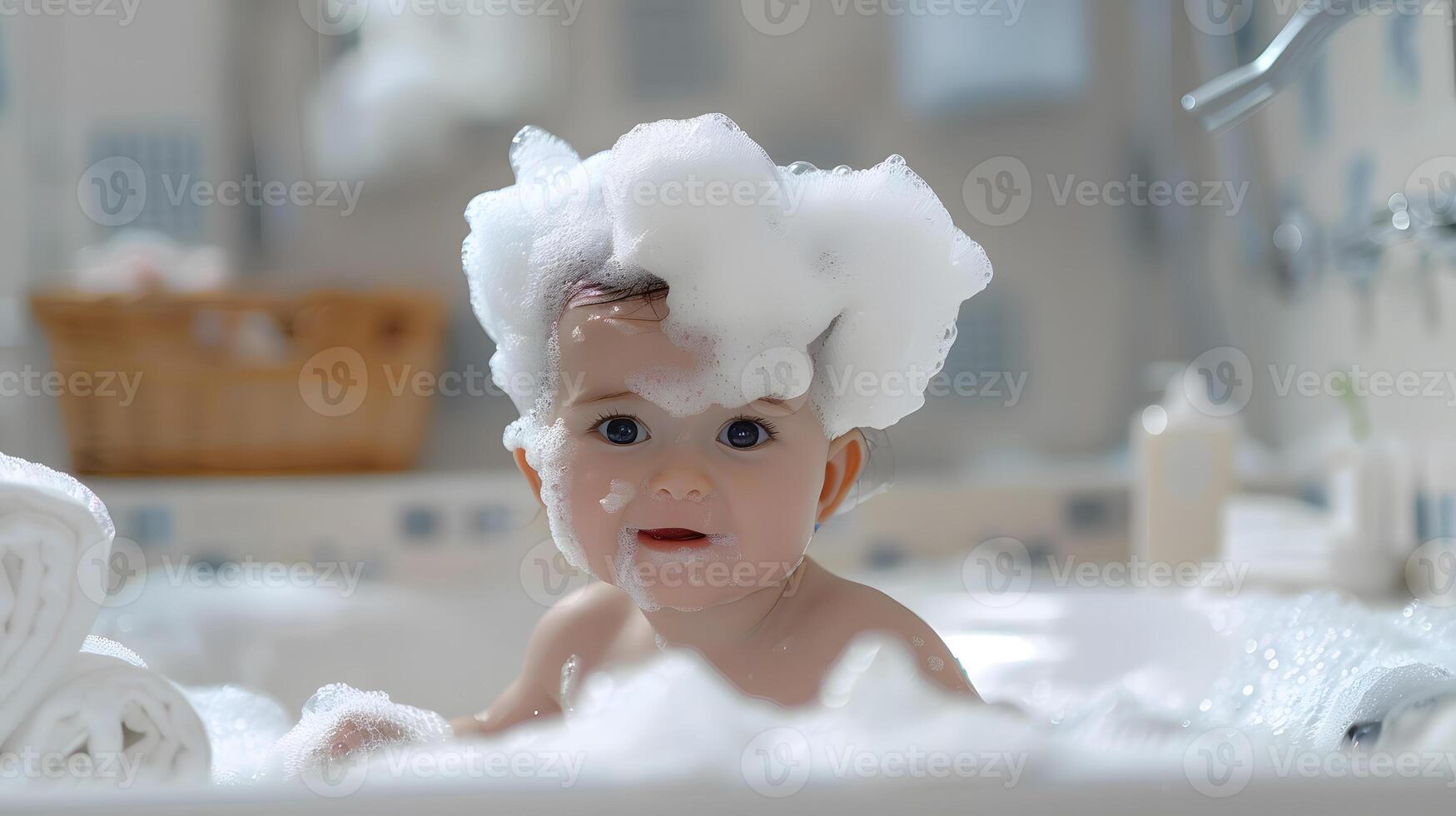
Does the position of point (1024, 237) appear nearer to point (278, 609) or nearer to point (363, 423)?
point (363, 423)

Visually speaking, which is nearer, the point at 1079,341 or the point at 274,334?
the point at 274,334

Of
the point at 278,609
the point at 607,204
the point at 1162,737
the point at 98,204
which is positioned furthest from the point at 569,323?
the point at 98,204

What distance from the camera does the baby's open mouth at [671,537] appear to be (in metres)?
0.96

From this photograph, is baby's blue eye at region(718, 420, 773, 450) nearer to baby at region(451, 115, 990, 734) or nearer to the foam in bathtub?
baby at region(451, 115, 990, 734)

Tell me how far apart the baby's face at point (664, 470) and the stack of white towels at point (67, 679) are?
0.34 meters

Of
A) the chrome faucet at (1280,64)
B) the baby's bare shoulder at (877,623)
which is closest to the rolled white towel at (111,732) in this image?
the baby's bare shoulder at (877,623)

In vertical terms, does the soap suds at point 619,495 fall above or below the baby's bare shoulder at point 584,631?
above

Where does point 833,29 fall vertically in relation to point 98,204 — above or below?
above

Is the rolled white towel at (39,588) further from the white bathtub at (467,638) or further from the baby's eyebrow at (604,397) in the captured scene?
the white bathtub at (467,638)

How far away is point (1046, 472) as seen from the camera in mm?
2314

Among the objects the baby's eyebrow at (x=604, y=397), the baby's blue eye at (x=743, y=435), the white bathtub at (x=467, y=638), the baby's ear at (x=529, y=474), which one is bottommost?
the white bathtub at (x=467, y=638)

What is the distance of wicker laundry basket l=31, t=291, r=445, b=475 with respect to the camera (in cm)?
207

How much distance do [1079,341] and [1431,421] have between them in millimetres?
982

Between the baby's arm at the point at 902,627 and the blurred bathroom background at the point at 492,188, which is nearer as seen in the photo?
the baby's arm at the point at 902,627
